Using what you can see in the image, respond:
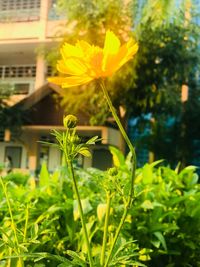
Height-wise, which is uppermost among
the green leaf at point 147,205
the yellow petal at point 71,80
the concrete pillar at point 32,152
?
the concrete pillar at point 32,152

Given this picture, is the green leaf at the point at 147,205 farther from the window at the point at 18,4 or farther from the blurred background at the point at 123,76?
the blurred background at the point at 123,76

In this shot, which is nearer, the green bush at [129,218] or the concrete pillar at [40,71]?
the green bush at [129,218]

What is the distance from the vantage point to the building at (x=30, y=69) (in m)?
3.18

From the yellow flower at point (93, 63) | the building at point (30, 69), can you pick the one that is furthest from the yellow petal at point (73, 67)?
the building at point (30, 69)

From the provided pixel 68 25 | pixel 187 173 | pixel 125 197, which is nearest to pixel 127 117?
pixel 68 25

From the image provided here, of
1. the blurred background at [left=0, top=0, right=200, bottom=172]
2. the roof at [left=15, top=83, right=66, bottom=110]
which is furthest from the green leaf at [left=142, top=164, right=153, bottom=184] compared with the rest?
the roof at [left=15, top=83, right=66, bottom=110]

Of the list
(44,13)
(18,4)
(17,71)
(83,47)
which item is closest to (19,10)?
(18,4)

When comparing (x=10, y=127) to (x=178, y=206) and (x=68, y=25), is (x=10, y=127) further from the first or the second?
(x=178, y=206)

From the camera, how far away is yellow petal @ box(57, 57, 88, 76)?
0.18 metres

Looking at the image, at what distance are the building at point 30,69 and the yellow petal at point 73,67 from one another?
2.69m

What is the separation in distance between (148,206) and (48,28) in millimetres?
3550

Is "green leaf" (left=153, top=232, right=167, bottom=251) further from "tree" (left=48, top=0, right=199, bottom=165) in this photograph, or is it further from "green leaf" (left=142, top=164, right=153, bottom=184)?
"tree" (left=48, top=0, right=199, bottom=165)

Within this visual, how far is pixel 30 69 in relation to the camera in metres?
3.86

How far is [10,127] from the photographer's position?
3.97 meters
